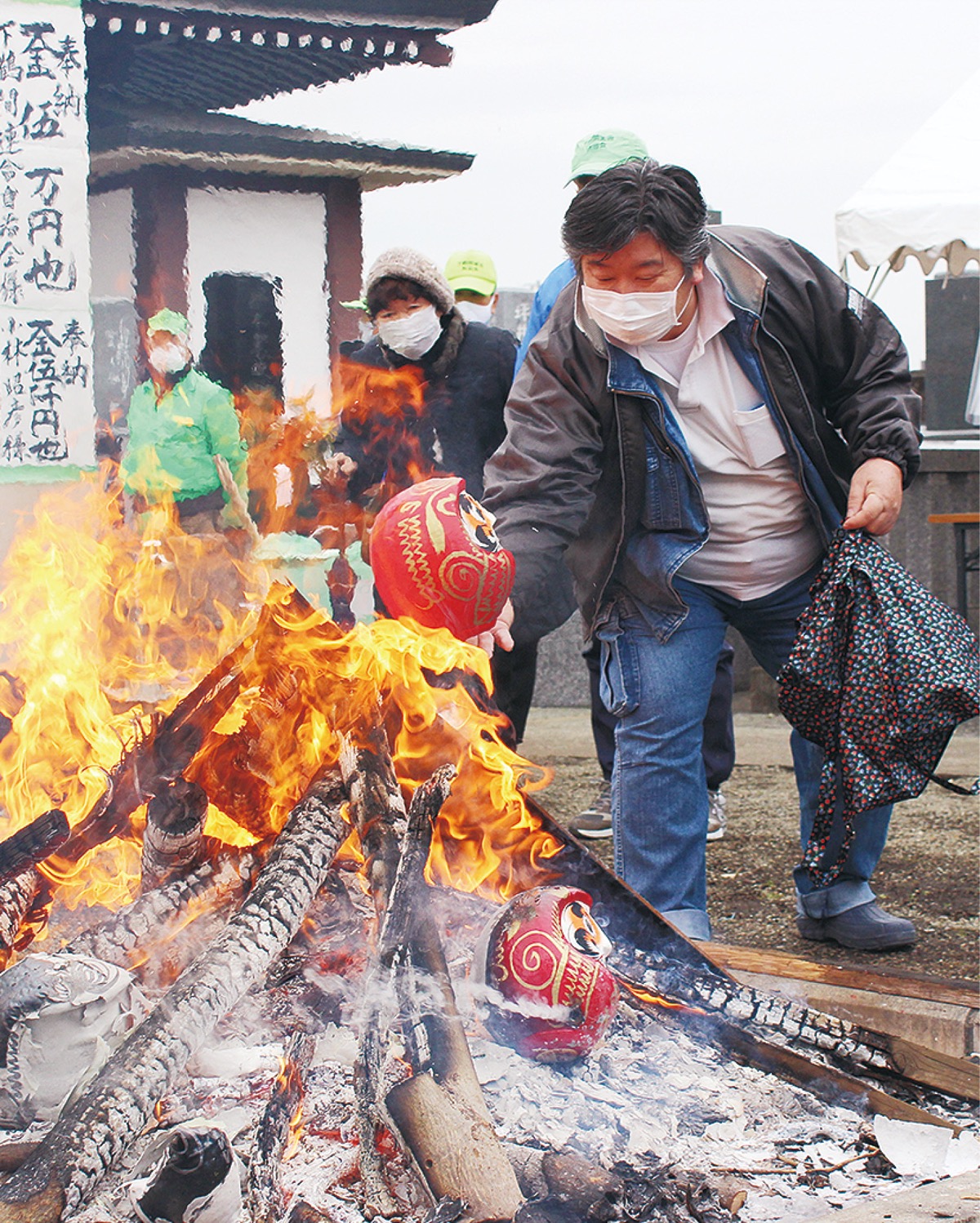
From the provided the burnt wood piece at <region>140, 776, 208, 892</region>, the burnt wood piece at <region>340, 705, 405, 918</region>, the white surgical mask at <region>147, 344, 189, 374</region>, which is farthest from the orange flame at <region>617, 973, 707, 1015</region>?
the white surgical mask at <region>147, 344, 189, 374</region>

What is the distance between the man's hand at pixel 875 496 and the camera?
10.1ft

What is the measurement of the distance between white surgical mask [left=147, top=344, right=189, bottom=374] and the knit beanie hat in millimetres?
1735

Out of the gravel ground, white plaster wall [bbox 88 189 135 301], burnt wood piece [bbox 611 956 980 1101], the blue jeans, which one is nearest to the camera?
burnt wood piece [bbox 611 956 980 1101]

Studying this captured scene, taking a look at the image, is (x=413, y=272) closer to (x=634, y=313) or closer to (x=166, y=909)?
(x=634, y=313)

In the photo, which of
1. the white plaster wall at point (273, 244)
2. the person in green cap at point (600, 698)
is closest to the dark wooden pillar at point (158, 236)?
the white plaster wall at point (273, 244)

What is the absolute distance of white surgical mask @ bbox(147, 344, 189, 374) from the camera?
21.7 feet

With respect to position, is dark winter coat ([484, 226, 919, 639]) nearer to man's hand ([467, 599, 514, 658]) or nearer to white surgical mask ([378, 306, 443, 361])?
man's hand ([467, 599, 514, 658])

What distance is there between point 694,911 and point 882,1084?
0.79m

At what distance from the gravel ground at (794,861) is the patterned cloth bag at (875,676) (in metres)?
Result: 0.54

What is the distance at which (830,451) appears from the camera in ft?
11.0

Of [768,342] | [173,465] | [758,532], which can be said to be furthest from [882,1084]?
[173,465]

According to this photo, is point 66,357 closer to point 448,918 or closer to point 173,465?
point 173,465

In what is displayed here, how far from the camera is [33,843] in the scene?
2.54 meters

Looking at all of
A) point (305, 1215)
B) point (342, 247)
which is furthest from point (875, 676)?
point (342, 247)
